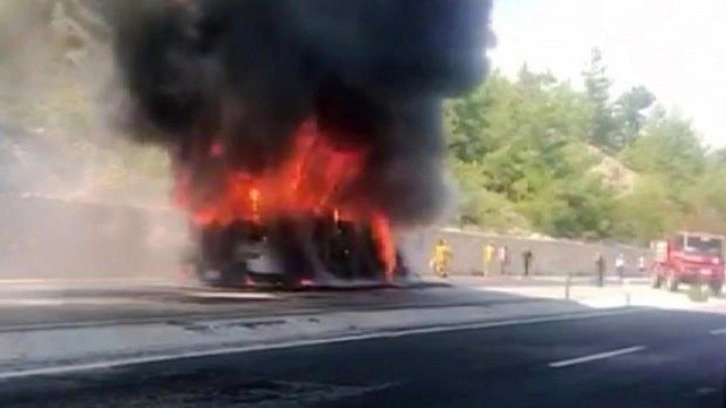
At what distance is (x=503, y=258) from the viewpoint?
58.4 meters

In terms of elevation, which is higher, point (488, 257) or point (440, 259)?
point (488, 257)

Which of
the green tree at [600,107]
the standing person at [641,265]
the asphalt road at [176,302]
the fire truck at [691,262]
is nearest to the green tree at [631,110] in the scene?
the green tree at [600,107]

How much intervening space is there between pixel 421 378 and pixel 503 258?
144 ft

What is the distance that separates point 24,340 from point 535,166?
208ft

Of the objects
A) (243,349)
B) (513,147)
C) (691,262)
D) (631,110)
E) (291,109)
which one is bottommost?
(243,349)

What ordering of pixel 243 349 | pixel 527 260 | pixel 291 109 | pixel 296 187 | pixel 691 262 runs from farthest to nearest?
pixel 527 260
pixel 691 262
pixel 296 187
pixel 291 109
pixel 243 349

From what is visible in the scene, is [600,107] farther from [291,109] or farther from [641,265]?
[291,109]

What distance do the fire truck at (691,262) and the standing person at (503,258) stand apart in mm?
8575

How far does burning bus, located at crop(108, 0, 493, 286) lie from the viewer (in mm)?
32906

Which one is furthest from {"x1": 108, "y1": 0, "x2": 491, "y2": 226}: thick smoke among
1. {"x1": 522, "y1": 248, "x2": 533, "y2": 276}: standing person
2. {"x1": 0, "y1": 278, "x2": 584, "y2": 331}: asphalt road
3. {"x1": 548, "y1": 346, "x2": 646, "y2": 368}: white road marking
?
{"x1": 522, "y1": 248, "x2": 533, "y2": 276}: standing person

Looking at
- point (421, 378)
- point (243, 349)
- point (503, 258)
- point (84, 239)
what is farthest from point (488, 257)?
point (421, 378)

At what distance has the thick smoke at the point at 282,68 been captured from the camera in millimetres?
32781

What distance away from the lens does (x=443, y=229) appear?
54.7m

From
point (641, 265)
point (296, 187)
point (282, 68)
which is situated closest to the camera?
point (282, 68)
